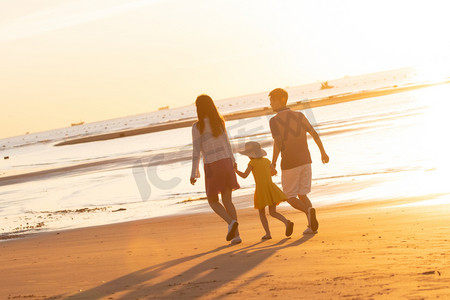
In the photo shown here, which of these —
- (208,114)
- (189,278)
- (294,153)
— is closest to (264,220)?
(294,153)

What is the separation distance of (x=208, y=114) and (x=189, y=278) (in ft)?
8.35

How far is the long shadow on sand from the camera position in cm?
627

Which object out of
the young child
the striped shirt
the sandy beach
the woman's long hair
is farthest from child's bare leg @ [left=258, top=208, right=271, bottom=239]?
the woman's long hair

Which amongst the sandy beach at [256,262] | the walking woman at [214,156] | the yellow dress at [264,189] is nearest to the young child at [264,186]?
the yellow dress at [264,189]

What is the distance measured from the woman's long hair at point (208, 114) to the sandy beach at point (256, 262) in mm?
1613

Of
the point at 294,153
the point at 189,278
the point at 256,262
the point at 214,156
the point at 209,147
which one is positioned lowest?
the point at 256,262

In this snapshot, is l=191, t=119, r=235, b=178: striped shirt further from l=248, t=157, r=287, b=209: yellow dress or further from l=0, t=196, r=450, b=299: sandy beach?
l=0, t=196, r=450, b=299: sandy beach

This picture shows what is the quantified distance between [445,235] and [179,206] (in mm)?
8911

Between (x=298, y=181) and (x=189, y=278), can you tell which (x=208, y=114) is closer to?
(x=298, y=181)

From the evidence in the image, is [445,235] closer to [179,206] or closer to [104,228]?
[104,228]

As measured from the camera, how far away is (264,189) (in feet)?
28.5

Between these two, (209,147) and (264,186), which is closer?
(209,147)

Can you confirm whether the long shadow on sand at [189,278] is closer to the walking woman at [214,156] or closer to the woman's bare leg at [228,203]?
the woman's bare leg at [228,203]

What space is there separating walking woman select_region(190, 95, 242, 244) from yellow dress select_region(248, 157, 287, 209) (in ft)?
1.17
